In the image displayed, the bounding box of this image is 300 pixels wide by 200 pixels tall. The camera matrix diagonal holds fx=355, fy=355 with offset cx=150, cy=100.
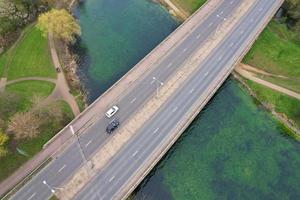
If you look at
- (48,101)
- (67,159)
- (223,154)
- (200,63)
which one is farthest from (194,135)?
(48,101)

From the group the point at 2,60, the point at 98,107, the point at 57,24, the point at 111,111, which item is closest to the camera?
the point at 111,111

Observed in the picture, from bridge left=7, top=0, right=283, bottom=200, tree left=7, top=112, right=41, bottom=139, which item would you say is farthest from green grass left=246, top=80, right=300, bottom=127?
tree left=7, top=112, right=41, bottom=139

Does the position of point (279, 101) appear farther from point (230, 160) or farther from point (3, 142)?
point (3, 142)

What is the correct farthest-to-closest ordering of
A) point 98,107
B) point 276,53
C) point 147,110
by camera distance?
1. point 276,53
2. point 98,107
3. point 147,110

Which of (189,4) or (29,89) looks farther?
(189,4)

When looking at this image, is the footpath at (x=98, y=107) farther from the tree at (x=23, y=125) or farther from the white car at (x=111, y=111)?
the tree at (x=23, y=125)

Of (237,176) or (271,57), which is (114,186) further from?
(271,57)

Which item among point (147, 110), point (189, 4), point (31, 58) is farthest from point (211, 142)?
point (31, 58)
